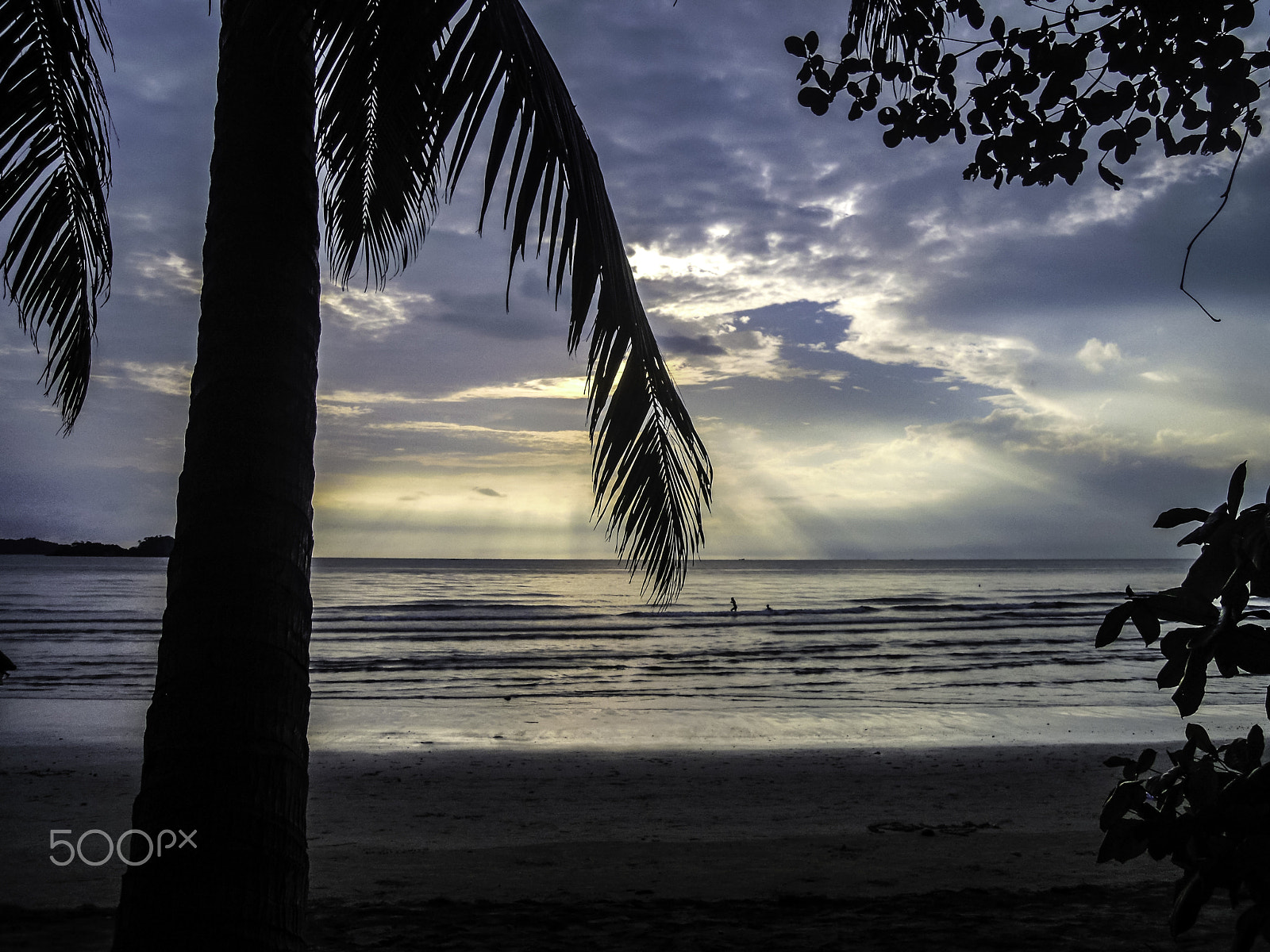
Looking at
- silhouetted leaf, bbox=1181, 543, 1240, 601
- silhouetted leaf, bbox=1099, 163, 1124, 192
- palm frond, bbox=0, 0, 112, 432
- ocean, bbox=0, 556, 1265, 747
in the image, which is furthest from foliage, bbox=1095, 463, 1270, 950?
ocean, bbox=0, 556, 1265, 747

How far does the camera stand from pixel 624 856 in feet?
18.6

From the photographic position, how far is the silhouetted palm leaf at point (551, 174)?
2230 mm

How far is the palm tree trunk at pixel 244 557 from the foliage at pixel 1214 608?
2.10 m

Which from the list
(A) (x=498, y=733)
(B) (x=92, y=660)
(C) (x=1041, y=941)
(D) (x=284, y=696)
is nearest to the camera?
(D) (x=284, y=696)

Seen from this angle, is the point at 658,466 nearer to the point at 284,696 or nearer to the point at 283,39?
the point at 284,696

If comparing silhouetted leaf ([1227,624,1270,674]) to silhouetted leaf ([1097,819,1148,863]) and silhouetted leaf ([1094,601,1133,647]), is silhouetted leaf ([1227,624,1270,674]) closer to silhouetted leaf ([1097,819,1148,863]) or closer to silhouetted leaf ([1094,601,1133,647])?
silhouetted leaf ([1094,601,1133,647])

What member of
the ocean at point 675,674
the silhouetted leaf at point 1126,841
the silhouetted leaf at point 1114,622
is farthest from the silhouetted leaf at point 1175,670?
the ocean at point 675,674

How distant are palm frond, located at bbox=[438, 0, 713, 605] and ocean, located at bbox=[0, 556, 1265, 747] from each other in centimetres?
906

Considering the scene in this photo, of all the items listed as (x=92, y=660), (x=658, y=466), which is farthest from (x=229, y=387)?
(x=92, y=660)

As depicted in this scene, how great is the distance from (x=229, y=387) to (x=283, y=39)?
0.98 metres

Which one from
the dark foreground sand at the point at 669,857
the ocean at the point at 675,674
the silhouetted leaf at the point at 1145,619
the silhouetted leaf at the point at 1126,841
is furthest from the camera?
the ocean at the point at 675,674

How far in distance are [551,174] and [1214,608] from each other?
218 cm

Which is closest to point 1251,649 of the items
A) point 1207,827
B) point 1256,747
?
point 1207,827

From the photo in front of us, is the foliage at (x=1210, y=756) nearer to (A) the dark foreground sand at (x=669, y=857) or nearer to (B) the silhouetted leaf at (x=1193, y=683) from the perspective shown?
(B) the silhouetted leaf at (x=1193, y=683)
